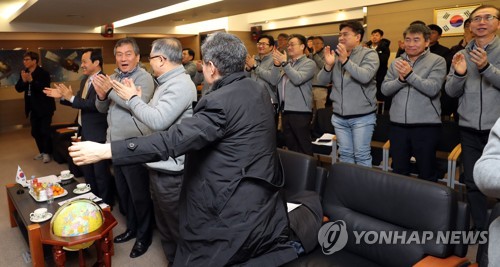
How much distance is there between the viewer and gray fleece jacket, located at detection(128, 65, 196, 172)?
6.48 ft

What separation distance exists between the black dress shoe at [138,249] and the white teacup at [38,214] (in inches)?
26.8

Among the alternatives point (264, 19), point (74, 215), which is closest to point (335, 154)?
point (74, 215)

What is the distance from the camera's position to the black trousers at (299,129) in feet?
12.6

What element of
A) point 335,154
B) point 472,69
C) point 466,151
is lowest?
point 335,154

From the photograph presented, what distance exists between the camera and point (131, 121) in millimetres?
2596

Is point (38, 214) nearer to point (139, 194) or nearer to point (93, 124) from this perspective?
point (139, 194)

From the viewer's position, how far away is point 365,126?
3.10 m

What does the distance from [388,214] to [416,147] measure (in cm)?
128

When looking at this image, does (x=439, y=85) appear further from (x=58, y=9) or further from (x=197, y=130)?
(x=58, y=9)

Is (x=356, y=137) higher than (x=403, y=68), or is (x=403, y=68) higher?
(x=403, y=68)

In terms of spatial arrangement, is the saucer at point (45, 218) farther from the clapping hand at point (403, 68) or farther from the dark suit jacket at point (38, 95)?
the dark suit jacket at point (38, 95)

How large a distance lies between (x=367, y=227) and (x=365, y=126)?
4.44ft

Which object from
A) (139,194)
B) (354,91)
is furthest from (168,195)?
(354,91)

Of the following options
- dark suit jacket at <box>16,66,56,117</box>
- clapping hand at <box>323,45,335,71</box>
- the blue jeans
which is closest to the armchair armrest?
the blue jeans
